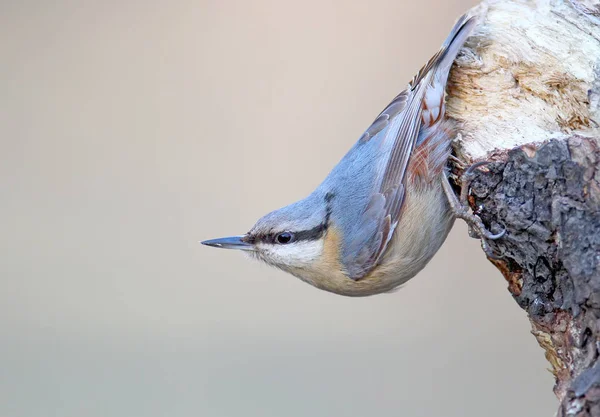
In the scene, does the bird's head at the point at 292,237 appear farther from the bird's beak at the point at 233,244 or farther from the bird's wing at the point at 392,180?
the bird's wing at the point at 392,180

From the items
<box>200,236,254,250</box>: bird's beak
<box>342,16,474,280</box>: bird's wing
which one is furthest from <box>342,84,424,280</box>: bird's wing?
<box>200,236,254,250</box>: bird's beak

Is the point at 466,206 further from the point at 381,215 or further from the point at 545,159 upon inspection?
the point at 545,159

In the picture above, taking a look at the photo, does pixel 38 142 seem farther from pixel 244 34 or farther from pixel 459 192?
pixel 459 192

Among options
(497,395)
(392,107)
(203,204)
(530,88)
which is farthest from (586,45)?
(203,204)

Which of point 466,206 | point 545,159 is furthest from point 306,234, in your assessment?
point 545,159

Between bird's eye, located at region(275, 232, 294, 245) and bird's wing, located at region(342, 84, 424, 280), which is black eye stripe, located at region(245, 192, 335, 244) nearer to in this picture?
bird's eye, located at region(275, 232, 294, 245)

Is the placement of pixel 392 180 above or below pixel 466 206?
above

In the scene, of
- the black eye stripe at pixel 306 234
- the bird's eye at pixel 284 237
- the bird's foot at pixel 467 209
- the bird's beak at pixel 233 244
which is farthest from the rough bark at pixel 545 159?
the bird's beak at pixel 233 244

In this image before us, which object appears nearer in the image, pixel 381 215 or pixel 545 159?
pixel 545 159
